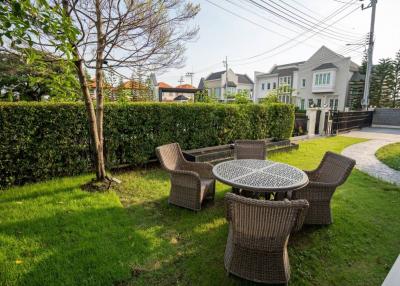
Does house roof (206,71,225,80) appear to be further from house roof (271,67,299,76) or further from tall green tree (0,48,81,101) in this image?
tall green tree (0,48,81,101)

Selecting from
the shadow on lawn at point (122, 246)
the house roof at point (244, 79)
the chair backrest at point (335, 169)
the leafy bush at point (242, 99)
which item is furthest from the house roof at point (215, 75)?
the shadow on lawn at point (122, 246)

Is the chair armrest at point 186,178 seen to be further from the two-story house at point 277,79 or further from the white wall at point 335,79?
the two-story house at point 277,79

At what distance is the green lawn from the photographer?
7.79 feet

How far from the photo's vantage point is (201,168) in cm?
432

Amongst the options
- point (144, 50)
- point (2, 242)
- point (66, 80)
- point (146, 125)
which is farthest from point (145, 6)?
point (2, 242)

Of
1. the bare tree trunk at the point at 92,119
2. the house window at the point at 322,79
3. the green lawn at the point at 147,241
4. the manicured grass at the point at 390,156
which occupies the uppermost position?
the house window at the point at 322,79

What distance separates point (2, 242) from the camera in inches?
109

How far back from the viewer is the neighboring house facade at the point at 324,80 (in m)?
27.9

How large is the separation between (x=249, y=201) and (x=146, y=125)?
14.6 ft

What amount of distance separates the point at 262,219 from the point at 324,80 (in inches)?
1278

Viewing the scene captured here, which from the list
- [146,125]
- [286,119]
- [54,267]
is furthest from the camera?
[286,119]

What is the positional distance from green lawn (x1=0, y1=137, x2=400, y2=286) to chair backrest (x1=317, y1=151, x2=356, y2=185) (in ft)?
2.31

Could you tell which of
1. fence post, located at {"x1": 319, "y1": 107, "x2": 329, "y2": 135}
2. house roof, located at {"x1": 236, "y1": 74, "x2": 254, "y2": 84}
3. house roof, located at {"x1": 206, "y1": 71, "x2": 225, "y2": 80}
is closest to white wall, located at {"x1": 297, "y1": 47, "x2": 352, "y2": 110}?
house roof, located at {"x1": 236, "y1": 74, "x2": 254, "y2": 84}

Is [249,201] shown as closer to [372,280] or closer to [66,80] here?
[372,280]
